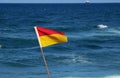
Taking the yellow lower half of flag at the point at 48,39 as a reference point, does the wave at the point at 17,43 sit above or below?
above

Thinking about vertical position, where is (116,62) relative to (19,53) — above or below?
below

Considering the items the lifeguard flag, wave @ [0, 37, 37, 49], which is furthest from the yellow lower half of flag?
wave @ [0, 37, 37, 49]

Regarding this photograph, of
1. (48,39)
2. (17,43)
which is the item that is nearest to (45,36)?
(48,39)

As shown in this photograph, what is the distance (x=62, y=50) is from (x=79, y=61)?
6575 millimetres

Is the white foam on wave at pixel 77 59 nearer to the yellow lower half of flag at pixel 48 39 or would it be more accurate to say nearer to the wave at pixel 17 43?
the wave at pixel 17 43

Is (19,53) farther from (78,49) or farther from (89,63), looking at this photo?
(89,63)

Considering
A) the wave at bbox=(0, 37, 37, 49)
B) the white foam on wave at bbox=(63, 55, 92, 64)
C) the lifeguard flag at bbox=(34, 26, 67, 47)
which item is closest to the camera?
the lifeguard flag at bbox=(34, 26, 67, 47)

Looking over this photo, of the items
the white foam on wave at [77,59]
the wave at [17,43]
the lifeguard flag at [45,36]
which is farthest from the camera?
the wave at [17,43]

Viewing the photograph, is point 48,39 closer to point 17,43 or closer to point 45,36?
point 45,36

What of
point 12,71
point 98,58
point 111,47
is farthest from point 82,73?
point 111,47

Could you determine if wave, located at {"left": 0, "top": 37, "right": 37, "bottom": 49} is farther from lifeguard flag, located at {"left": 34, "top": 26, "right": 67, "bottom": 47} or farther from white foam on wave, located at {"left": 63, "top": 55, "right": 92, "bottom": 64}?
lifeguard flag, located at {"left": 34, "top": 26, "right": 67, "bottom": 47}

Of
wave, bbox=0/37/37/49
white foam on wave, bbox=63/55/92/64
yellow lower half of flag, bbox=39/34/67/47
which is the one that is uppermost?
wave, bbox=0/37/37/49

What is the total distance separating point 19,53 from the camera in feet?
105

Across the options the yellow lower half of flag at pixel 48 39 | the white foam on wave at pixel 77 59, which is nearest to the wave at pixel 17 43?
the white foam on wave at pixel 77 59
